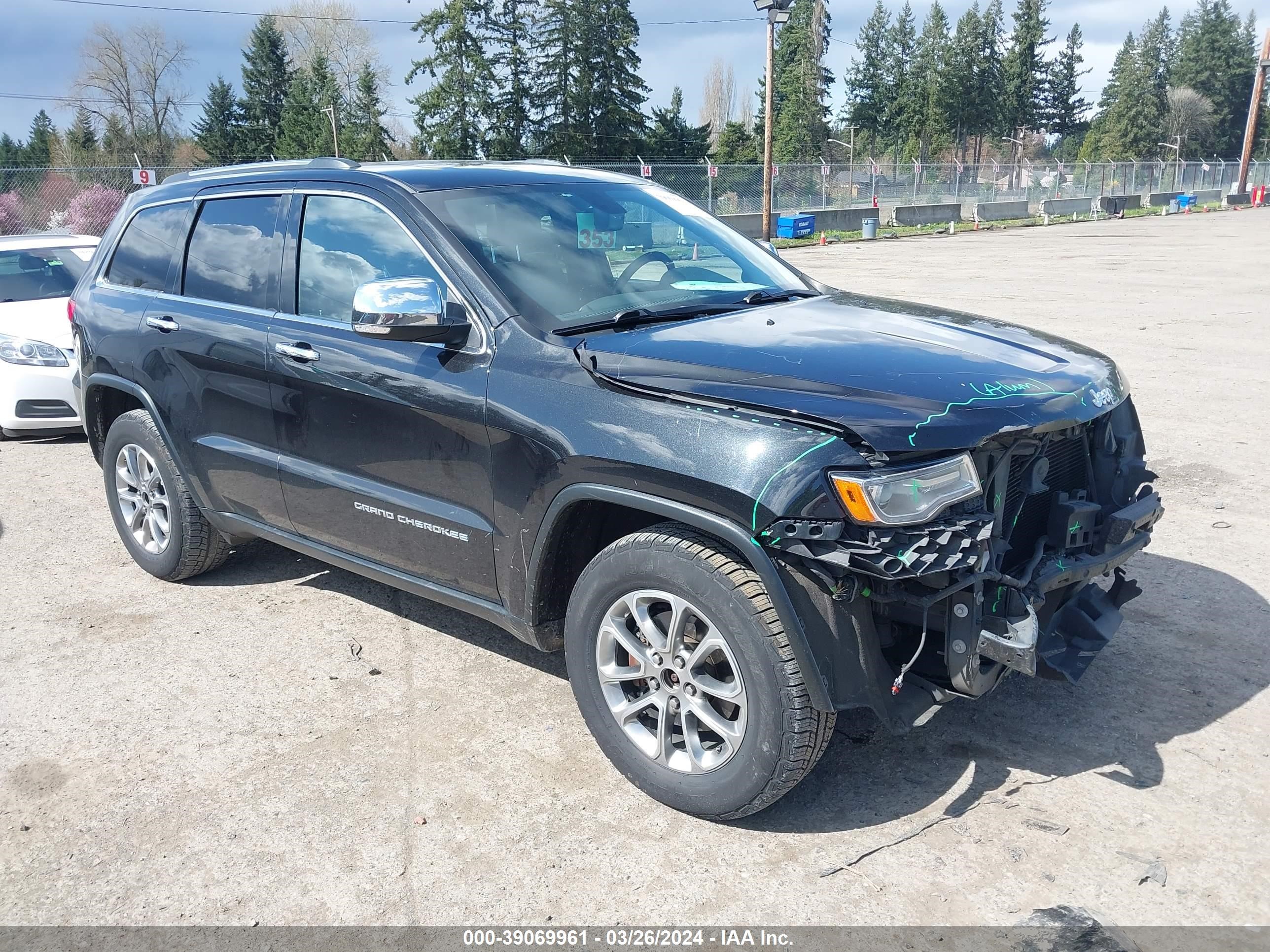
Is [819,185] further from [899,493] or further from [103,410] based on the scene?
[899,493]

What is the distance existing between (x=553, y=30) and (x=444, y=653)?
63.7m

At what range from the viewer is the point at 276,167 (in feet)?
14.8

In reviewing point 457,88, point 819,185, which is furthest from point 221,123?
point 819,185

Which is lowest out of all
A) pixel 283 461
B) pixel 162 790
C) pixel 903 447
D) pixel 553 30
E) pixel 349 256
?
pixel 162 790

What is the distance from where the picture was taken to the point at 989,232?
119 ft

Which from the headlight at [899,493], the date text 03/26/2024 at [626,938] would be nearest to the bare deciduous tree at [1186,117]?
the headlight at [899,493]

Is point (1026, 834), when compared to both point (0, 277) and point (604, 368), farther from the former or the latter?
point (0, 277)

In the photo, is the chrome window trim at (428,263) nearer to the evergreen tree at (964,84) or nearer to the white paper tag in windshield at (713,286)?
the white paper tag in windshield at (713,286)

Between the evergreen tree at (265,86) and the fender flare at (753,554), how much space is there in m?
79.1

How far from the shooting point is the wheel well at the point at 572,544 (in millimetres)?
3344

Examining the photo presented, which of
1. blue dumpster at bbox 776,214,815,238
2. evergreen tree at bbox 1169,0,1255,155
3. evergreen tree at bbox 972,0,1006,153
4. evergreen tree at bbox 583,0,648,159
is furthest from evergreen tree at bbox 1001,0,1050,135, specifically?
blue dumpster at bbox 776,214,815,238

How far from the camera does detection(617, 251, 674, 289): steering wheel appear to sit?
3844 millimetres

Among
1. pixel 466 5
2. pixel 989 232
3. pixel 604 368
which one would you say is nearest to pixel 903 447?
pixel 604 368

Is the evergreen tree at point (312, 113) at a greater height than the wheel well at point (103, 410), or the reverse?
the evergreen tree at point (312, 113)
